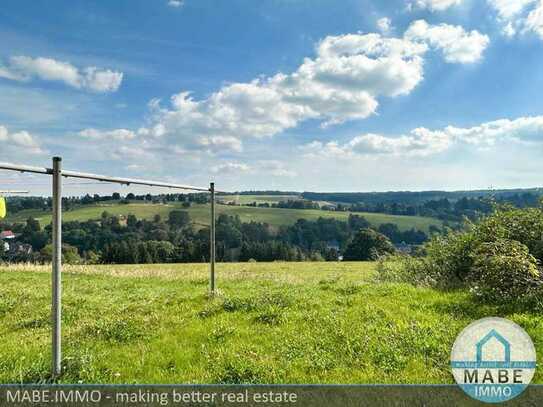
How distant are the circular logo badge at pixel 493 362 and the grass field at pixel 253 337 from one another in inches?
7.4

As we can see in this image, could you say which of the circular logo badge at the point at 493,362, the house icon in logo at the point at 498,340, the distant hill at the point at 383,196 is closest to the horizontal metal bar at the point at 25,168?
the circular logo badge at the point at 493,362

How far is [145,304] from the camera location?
9.18 meters

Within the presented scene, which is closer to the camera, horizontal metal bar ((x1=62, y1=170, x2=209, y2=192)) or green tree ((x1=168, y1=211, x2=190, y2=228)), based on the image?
horizontal metal bar ((x1=62, y1=170, x2=209, y2=192))

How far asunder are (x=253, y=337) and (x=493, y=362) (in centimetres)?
368

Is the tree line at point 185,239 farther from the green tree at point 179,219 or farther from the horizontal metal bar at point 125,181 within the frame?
the horizontal metal bar at point 125,181

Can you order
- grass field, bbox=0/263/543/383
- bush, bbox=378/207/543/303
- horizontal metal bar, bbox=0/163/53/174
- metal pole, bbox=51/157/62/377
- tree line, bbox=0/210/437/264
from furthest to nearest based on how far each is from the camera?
tree line, bbox=0/210/437/264, bush, bbox=378/207/543/303, grass field, bbox=0/263/543/383, metal pole, bbox=51/157/62/377, horizontal metal bar, bbox=0/163/53/174

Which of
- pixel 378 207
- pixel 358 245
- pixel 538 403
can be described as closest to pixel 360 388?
pixel 538 403

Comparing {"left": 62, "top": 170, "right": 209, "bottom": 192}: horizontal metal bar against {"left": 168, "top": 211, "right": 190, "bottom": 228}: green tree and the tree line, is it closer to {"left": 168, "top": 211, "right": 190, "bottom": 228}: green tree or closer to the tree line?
the tree line

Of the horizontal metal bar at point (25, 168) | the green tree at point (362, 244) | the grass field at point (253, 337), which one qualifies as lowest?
the green tree at point (362, 244)

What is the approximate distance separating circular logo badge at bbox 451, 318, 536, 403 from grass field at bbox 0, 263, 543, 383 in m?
0.19

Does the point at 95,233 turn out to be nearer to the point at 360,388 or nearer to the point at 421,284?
the point at 421,284

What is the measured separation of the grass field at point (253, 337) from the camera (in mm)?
5062

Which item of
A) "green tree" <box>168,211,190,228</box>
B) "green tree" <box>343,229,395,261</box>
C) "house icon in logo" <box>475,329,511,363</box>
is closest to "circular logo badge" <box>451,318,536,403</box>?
"house icon in logo" <box>475,329,511,363</box>

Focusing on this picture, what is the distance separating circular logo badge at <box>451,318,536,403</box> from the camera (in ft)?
15.7
